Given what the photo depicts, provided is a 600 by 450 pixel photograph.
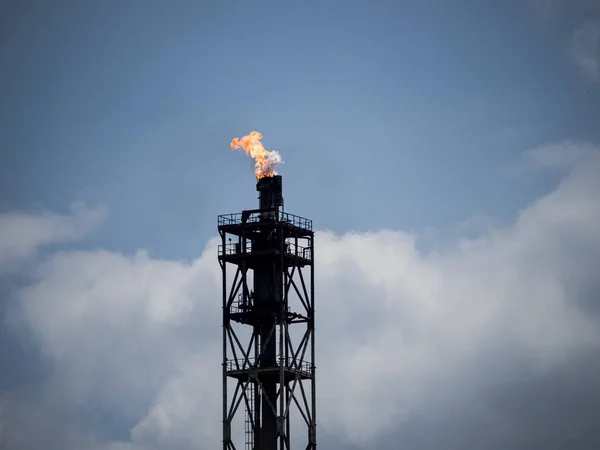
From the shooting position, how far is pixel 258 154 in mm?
163500

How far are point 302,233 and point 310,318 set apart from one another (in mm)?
7583

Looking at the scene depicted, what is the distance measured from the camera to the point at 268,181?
535 ft

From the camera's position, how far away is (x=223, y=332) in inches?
6358

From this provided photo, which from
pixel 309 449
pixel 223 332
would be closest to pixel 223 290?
pixel 223 332

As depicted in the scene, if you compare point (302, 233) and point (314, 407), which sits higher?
point (302, 233)

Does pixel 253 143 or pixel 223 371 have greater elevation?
pixel 253 143

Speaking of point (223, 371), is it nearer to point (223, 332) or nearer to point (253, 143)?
point (223, 332)

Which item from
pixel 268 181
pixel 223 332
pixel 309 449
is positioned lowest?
pixel 309 449

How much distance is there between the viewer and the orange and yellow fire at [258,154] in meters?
163

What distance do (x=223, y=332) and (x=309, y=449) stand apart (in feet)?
41.8

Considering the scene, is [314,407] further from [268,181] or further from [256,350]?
[268,181]

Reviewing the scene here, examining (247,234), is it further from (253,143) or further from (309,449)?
(309,449)

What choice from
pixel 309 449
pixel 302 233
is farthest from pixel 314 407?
pixel 302 233

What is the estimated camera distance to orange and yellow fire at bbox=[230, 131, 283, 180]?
163m
